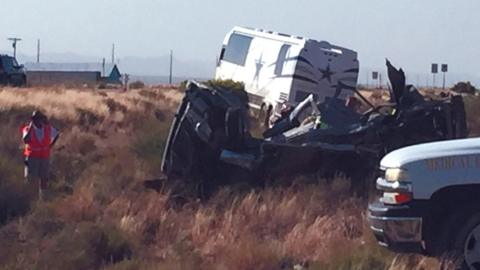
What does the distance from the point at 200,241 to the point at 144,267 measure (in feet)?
6.25

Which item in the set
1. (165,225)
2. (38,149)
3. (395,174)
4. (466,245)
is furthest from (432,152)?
(38,149)

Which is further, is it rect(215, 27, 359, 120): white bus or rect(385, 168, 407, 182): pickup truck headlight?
rect(215, 27, 359, 120): white bus

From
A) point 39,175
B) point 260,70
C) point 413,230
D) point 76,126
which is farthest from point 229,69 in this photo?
point 413,230

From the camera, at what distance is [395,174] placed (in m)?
11.1

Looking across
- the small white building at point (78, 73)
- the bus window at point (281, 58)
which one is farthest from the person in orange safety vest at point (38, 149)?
the small white building at point (78, 73)

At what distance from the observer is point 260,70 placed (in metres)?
40.2

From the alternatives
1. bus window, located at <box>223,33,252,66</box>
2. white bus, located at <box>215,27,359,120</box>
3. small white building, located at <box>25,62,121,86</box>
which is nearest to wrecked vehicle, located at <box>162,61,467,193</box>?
white bus, located at <box>215,27,359,120</box>

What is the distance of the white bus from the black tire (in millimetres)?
23187

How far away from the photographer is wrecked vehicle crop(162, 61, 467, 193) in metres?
17.2

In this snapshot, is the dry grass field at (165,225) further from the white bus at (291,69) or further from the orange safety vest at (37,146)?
the white bus at (291,69)

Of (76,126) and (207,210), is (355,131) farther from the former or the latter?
(76,126)

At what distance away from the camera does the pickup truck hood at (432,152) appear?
1081 cm

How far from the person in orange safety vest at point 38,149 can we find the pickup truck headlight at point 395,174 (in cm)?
943

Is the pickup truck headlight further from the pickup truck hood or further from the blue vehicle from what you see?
the blue vehicle
